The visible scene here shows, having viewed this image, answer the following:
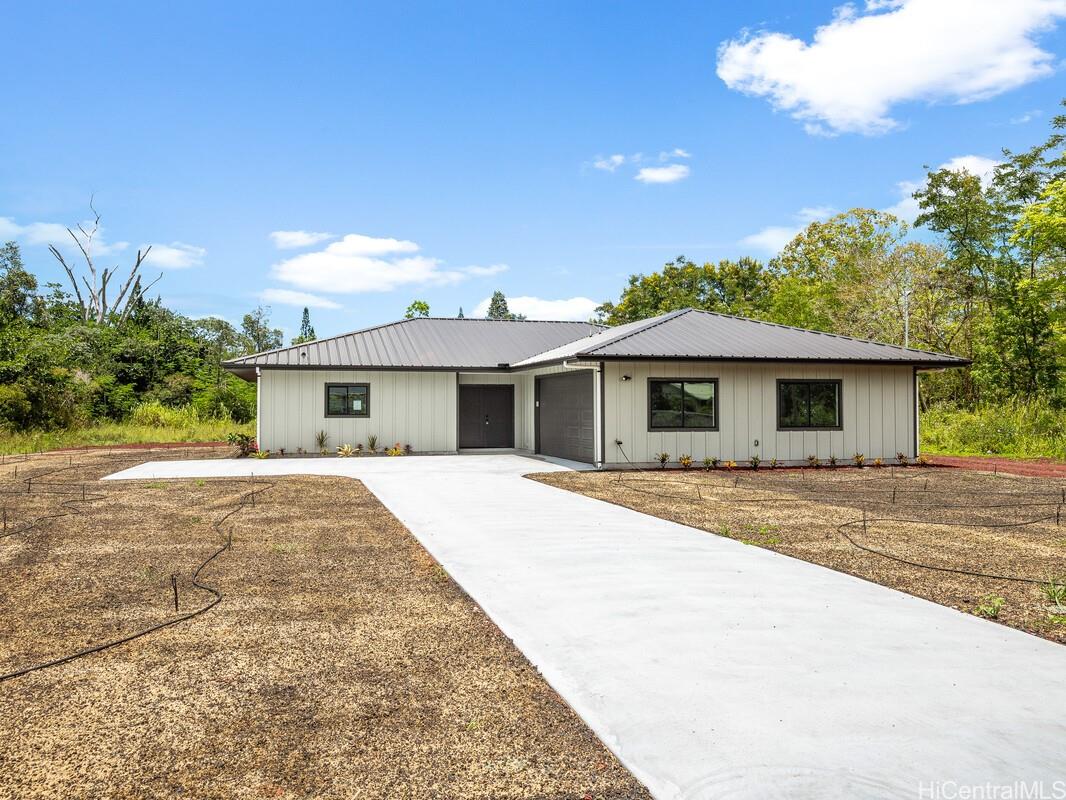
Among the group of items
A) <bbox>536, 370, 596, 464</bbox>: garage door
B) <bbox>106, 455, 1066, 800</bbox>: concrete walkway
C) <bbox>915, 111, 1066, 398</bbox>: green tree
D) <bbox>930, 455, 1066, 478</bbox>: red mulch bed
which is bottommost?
<bbox>106, 455, 1066, 800</bbox>: concrete walkway

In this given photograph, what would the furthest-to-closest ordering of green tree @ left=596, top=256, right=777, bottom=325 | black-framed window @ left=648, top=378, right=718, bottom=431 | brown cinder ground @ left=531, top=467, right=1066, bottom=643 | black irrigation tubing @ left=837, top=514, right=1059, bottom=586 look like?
1. green tree @ left=596, top=256, right=777, bottom=325
2. black-framed window @ left=648, top=378, right=718, bottom=431
3. black irrigation tubing @ left=837, top=514, right=1059, bottom=586
4. brown cinder ground @ left=531, top=467, right=1066, bottom=643

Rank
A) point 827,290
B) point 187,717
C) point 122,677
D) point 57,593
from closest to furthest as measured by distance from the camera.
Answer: point 187,717 < point 122,677 < point 57,593 < point 827,290

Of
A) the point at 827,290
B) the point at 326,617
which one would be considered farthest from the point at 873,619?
the point at 827,290

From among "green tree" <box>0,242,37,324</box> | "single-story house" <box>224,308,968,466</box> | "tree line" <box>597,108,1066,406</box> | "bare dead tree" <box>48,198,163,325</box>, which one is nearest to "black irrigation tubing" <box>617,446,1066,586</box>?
"single-story house" <box>224,308,968,466</box>

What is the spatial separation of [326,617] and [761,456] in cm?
1317

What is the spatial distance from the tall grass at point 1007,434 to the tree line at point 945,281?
2816 mm

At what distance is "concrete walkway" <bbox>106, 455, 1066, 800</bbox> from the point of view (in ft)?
8.45

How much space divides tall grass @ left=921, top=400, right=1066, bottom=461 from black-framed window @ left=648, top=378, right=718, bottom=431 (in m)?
8.36

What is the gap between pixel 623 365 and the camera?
1520 cm

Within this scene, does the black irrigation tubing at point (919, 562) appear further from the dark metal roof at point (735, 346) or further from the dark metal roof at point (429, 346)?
the dark metal roof at point (429, 346)

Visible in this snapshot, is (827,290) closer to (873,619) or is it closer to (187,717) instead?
(873,619)

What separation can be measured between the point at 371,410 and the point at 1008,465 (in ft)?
50.9

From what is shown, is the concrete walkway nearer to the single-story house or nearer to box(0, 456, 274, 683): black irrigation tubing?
box(0, 456, 274, 683): black irrigation tubing

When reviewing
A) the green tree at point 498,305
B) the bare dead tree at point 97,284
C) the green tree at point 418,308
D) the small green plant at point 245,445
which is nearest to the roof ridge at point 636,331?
the small green plant at point 245,445
